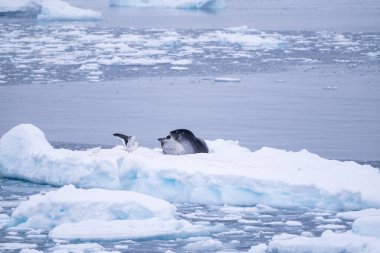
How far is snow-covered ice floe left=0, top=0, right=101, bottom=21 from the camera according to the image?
35812mm

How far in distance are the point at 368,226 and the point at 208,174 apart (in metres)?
1.66

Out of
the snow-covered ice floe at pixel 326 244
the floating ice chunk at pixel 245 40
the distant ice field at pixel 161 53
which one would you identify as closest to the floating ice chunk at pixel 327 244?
the snow-covered ice floe at pixel 326 244

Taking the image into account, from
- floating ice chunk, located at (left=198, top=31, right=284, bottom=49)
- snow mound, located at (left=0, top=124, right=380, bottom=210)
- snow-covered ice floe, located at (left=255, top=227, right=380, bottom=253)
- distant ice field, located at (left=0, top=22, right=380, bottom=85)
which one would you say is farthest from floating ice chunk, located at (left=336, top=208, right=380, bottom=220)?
floating ice chunk, located at (left=198, top=31, right=284, bottom=49)

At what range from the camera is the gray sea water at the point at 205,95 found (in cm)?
685

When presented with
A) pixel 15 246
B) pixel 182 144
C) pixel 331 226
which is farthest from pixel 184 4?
pixel 15 246

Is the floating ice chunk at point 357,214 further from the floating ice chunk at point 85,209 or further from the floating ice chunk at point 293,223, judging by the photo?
the floating ice chunk at point 85,209

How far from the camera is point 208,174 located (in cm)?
710

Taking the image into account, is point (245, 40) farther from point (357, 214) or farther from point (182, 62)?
point (357, 214)

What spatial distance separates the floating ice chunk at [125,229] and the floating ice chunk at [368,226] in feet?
3.39

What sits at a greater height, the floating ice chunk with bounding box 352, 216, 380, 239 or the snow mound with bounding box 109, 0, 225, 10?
the snow mound with bounding box 109, 0, 225, 10

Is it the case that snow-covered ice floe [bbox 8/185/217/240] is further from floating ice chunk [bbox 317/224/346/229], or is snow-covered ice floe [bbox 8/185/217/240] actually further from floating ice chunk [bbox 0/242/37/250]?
floating ice chunk [bbox 317/224/346/229]

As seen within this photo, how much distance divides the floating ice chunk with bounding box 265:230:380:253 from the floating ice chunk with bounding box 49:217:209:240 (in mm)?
705

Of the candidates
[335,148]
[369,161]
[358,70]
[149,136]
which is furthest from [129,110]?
[358,70]

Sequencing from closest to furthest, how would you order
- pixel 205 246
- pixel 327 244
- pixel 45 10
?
pixel 327 244, pixel 205 246, pixel 45 10
